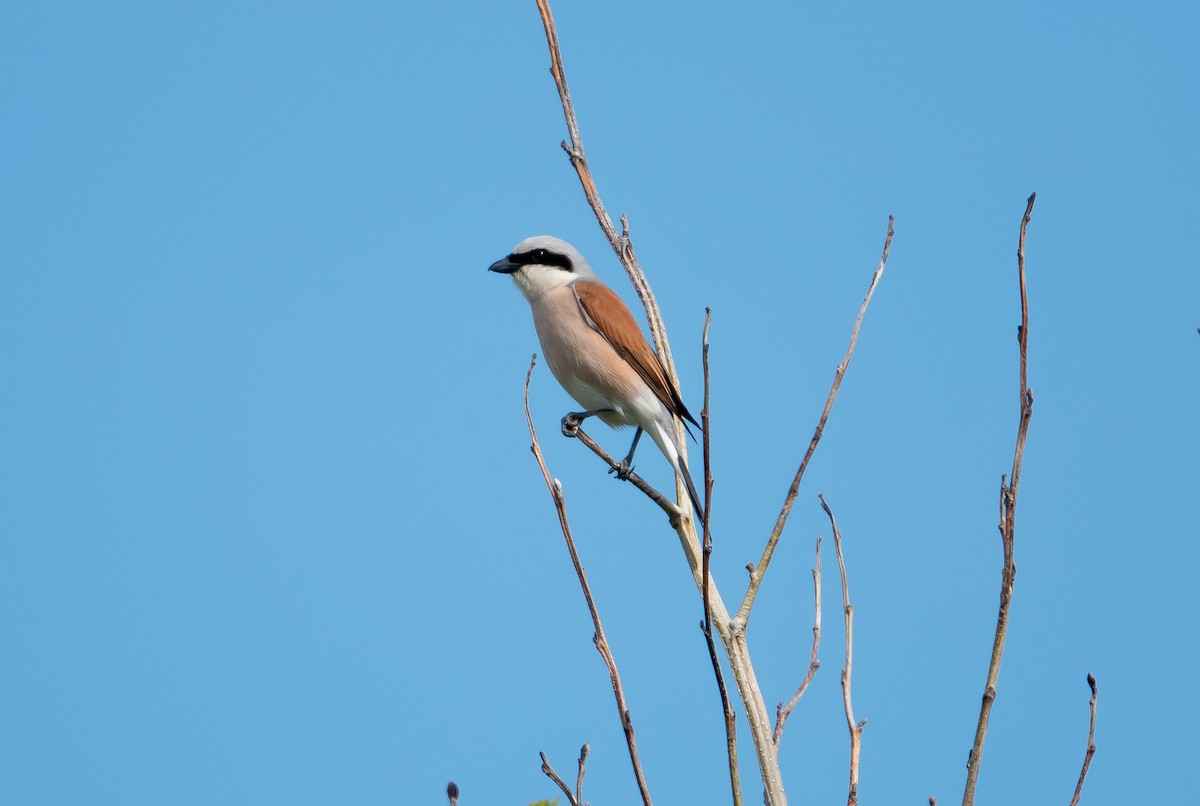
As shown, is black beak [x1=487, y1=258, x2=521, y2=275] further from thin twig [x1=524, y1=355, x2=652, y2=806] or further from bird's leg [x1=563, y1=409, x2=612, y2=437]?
thin twig [x1=524, y1=355, x2=652, y2=806]

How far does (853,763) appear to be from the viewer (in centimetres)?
196

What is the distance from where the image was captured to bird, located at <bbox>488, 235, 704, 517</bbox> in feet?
13.2

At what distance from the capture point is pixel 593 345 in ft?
13.5

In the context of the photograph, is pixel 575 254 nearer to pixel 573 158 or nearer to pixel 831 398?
pixel 573 158

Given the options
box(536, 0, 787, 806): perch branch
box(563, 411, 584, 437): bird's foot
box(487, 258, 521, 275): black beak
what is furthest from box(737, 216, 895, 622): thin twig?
box(487, 258, 521, 275): black beak

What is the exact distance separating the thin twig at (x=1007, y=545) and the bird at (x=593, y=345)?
6.34 feet

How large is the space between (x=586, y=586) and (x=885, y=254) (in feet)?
3.47

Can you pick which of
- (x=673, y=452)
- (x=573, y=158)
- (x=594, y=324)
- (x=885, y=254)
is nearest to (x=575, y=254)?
(x=594, y=324)

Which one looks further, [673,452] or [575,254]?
[575,254]

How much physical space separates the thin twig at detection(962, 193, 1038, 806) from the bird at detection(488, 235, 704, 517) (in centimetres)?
193

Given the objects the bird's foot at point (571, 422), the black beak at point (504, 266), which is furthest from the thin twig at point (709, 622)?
the black beak at point (504, 266)

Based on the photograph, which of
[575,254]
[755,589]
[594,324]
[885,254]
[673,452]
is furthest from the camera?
[575,254]

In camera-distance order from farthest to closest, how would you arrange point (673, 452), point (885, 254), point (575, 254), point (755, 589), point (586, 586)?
point (575, 254) < point (673, 452) < point (885, 254) < point (755, 589) < point (586, 586)

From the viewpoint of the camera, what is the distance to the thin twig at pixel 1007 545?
1.68 metres
